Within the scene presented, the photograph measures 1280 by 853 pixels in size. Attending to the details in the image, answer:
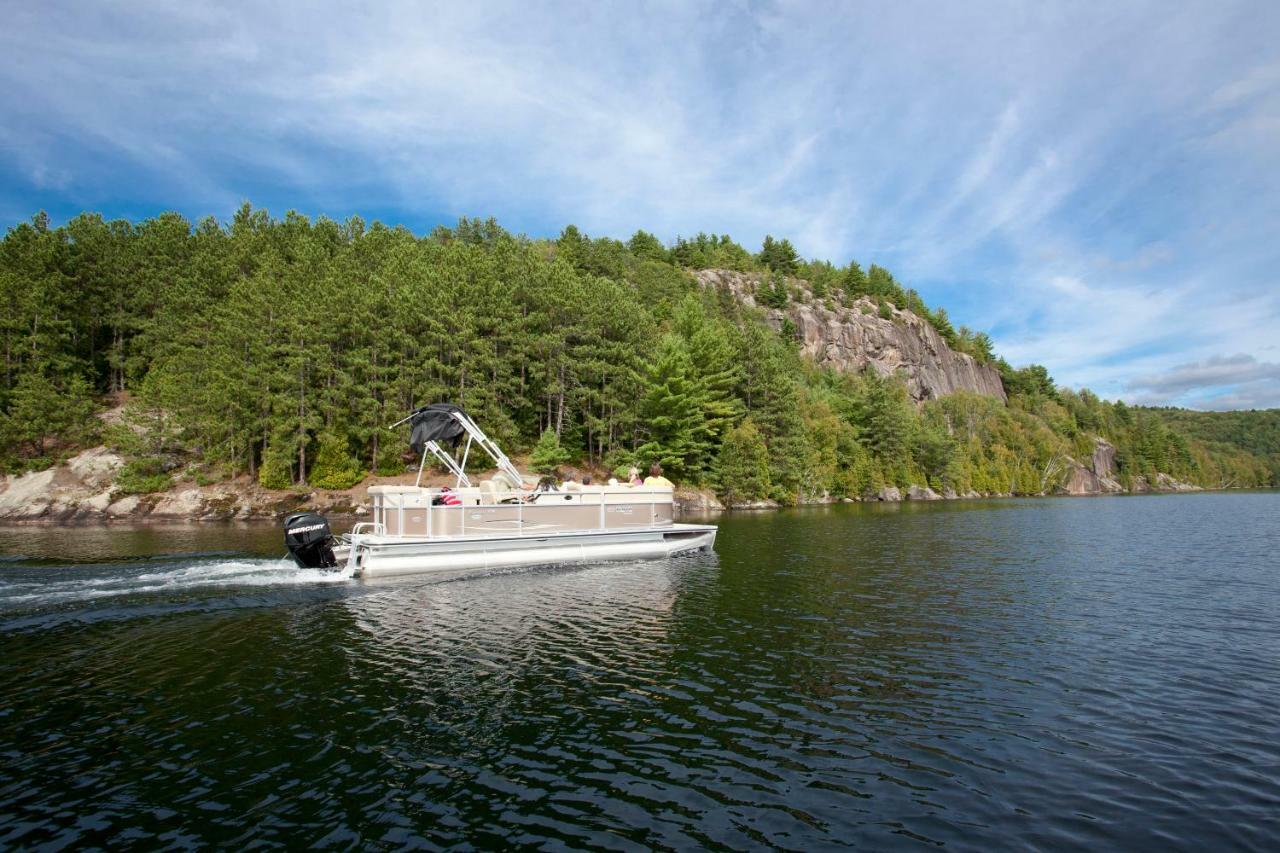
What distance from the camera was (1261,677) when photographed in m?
11.6

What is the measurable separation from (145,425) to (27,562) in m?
36.0

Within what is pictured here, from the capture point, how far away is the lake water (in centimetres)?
702

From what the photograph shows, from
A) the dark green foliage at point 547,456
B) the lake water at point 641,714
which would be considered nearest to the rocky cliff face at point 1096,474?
the dark green foliage at point 547,456

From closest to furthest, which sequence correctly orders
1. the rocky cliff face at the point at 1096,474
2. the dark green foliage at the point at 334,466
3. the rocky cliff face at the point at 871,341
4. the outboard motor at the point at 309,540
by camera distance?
1. the outboard motor at the point at 309,540
2. the dark green foliage at the point at 334,466
3. the rocky cliff face at the point at 1096,474
4. the rocky cliff face at the point at 871,341

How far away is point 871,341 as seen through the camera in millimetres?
148750

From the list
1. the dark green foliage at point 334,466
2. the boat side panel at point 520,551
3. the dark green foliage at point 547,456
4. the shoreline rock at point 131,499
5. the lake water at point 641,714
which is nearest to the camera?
the lake water at point 641,714

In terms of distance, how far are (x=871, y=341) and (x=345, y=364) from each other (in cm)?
12224

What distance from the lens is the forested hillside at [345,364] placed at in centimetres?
5344

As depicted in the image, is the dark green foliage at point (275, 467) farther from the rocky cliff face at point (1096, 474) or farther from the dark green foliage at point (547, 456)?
the rocky cliff face at point (1096, 474)

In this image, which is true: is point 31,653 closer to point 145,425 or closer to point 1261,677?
point 1261,677

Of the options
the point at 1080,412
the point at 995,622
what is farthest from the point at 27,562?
the point at 1080,412

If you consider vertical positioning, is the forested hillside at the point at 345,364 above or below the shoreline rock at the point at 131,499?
above

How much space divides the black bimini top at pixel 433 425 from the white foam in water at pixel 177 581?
19.8ft

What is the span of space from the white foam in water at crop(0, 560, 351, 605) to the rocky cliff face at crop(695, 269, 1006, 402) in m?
123
